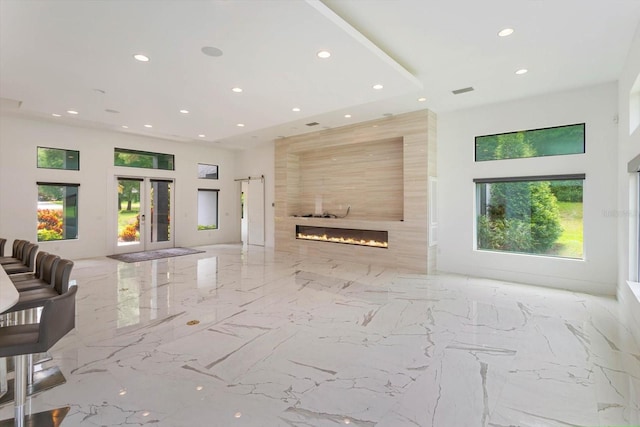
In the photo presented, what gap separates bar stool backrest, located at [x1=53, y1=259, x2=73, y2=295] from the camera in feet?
9.59

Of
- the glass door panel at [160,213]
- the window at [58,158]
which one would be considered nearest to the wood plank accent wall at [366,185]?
the glass door panel at [160,213]

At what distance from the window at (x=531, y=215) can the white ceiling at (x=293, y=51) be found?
162cm

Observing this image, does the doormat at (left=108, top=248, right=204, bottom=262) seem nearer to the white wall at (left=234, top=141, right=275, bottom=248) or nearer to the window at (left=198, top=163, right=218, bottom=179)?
the white wall at (left=234, top=141, right=275, bottom=248)

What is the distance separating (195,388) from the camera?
2.57 metres

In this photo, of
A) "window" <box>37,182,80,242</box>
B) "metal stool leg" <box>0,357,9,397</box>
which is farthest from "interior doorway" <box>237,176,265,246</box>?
"metal stool leg" <box>0,357,9,397</box>

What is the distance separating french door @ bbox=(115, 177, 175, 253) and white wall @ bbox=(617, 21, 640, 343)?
10599mm

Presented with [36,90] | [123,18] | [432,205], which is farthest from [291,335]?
[36,90]

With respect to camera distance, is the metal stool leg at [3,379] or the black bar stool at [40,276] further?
the black bar stool at [40,276]

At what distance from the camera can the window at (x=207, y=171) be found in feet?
36.1

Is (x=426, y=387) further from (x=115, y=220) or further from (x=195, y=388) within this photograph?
Answer: (x=115, y=220)

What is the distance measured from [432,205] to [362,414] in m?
5.17

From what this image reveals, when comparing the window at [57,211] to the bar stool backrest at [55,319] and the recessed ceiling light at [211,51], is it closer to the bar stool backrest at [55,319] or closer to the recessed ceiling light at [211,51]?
the recessed ceiling light at [211,51]

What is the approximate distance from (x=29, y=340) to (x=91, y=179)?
800cm

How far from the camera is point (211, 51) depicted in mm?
3611
